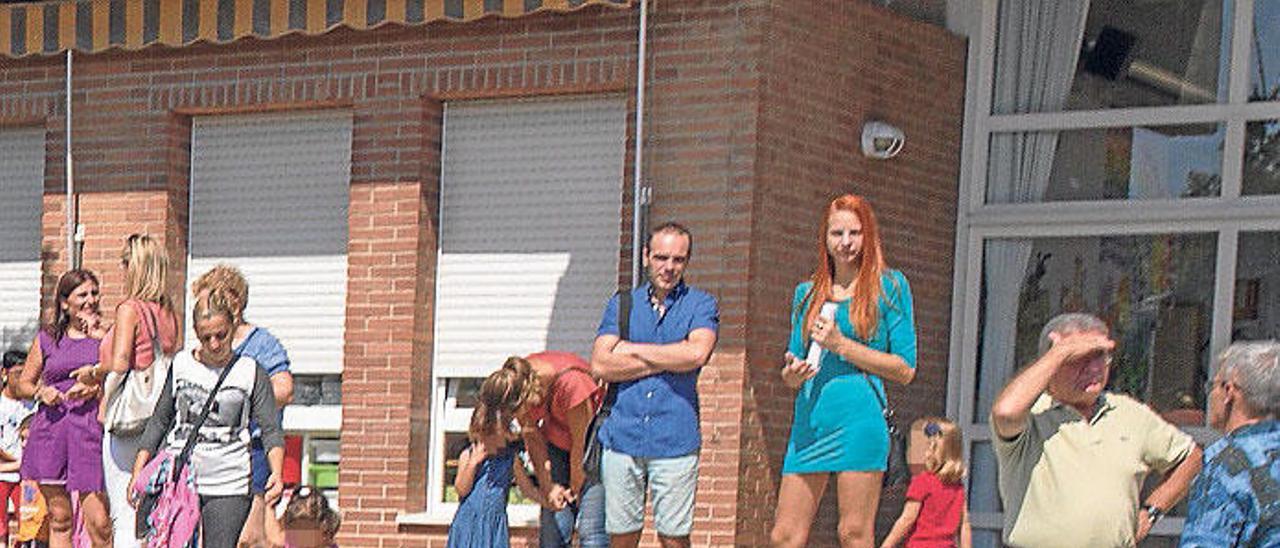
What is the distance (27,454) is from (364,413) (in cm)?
196

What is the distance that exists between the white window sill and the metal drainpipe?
142 cm

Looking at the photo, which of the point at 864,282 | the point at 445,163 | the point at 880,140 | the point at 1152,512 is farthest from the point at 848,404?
the point at 445,163

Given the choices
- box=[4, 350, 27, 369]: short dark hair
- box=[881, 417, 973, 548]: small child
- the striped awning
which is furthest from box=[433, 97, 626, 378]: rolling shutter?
box=[4, 350, 27, 369]: short dark hair

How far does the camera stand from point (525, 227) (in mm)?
13641

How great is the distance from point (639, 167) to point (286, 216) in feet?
8.41

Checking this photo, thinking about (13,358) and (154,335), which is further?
(13,358)

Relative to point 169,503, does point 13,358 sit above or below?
above

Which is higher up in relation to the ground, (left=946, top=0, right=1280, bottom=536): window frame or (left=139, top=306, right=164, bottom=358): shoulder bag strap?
(left=946, top=0, right=1280, bottom=536): window frame

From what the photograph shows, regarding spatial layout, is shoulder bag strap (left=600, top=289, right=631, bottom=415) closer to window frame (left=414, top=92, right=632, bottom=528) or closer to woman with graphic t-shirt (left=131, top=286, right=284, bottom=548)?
woman with graphic t-shirt (left=131, top=286, right=284, bottom=548)

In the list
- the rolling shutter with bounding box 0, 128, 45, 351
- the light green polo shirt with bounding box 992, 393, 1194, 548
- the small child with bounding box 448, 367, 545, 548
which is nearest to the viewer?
the light green polo shirt with bounding box 992, 393, 1194, 548

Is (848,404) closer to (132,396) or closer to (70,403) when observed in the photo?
(132,396)

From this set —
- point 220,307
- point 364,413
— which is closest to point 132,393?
point 220,307

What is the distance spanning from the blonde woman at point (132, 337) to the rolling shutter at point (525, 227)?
92.8 inches

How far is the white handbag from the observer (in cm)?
1141
